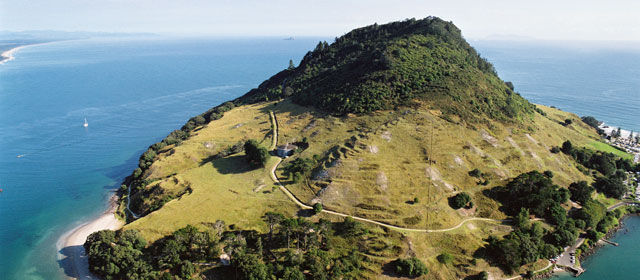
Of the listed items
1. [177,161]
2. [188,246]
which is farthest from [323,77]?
[188,246]

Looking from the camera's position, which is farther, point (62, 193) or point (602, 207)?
point (62, 193)

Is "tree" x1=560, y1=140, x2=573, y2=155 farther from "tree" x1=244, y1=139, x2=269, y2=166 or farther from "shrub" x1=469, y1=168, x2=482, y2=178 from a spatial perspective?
"tree" x1=244, y1=139, x2=269, y2=166

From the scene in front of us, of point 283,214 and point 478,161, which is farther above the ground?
point 478,161

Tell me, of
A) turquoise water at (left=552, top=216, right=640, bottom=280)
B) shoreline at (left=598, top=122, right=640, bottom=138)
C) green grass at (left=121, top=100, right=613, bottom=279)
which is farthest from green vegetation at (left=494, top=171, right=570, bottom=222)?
shoreline at (left=598, top=122, right=640, bottom=138)

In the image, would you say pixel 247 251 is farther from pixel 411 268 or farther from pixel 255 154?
pixel 411 268

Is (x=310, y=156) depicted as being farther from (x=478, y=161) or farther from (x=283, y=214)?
(x=478, y=161)

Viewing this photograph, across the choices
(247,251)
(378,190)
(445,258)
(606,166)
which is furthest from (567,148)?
(247,251)
